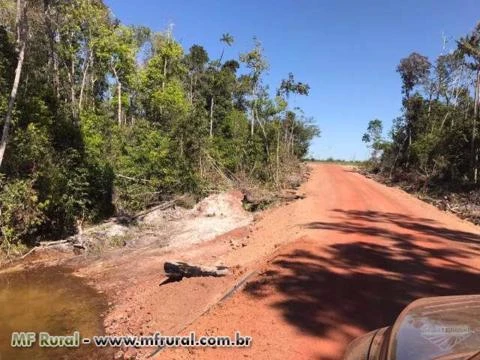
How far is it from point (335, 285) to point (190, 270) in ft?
11.7

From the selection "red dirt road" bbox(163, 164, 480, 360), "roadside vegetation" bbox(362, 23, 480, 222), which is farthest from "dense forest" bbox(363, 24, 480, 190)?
"red dirt road" bbox(163, 164, 480, 360)

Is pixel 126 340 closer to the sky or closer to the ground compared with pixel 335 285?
closer to the ground

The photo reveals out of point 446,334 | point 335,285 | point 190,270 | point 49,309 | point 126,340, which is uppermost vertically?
point 446,334

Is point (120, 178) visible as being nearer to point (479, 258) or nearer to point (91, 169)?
point (91, 169)

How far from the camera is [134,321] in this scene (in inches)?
346

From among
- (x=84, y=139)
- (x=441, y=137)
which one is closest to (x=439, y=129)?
(x=441, y=137)

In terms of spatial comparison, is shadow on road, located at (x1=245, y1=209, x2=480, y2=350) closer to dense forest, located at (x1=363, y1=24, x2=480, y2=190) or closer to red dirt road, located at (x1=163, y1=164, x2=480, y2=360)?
red dirt road, located at (x1=163, y1=164, x2=480, y2=360)

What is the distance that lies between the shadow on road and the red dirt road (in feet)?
0.05

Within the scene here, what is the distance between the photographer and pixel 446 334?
266cm

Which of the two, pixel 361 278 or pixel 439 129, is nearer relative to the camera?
pixel 361 278

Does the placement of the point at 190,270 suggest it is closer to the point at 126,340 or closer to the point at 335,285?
the point at 126,340

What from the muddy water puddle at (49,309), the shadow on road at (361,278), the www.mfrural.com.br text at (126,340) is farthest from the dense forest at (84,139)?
the shadow on road at (361,278)

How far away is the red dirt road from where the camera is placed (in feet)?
19.8

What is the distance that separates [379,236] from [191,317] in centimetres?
532
